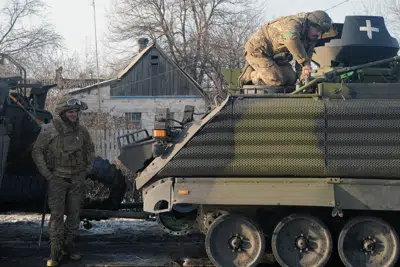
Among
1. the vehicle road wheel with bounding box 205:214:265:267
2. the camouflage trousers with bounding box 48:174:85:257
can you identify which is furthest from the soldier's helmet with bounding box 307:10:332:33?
the camouflage trousers with bounding box 48:174:85:257

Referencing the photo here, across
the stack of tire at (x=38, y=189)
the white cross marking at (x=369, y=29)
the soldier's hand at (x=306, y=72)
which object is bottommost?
the stack of tire at (x=38, y=189)

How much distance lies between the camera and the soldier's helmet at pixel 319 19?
7121mm

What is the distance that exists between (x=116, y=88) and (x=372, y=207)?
2521cm

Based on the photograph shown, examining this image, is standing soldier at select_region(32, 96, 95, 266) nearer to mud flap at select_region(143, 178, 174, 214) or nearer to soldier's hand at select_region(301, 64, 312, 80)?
mud flap at select_region(143, 178, 174, 214)

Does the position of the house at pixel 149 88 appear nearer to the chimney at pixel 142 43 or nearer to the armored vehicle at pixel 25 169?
the chimney at pixel 142 43

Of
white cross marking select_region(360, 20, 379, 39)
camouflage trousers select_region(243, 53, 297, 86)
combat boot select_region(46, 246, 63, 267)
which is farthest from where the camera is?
white cross marking select_region(360, 20, 379, 39)

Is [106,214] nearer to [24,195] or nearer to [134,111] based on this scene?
[24,195]

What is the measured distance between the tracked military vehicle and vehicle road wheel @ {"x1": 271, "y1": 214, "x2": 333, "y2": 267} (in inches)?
0.4

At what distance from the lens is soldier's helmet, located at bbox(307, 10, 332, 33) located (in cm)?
712

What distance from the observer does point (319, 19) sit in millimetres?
7117

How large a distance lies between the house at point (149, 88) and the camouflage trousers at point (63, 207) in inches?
886

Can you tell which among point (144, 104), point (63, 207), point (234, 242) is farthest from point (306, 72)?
point (144, 104)

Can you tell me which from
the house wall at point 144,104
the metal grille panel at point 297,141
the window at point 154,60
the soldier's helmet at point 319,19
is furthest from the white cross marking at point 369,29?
the window at point 154,60

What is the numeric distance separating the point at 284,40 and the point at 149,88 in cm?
2409
